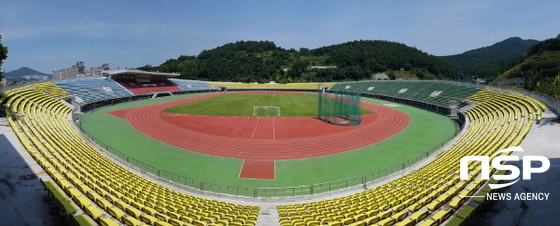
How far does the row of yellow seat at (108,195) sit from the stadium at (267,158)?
6 centimetres

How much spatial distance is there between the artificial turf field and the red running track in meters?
1.00

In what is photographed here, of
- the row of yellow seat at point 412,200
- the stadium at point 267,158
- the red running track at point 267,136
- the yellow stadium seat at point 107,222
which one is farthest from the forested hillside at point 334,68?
the yellow stadium seat at point 107,222

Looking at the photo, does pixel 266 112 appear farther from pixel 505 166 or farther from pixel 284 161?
pixel 505 166

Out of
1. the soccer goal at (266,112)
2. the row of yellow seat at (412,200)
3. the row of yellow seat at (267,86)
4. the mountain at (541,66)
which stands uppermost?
the mountain at (541,66)

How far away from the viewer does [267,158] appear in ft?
66.7

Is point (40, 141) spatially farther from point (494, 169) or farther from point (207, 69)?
point (207, 69)

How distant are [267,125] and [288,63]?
120 meters

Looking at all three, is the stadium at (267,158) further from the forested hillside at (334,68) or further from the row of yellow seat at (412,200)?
the forested hillside at (334,68)

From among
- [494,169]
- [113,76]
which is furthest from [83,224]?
[113,76]

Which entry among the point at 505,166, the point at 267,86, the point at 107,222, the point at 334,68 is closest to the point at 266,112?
the point at 505,166

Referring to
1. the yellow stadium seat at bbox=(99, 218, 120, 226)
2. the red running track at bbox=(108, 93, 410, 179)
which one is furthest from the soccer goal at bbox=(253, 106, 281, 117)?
the yellow stadium seat at bbox=(99, 218, 120, 226)

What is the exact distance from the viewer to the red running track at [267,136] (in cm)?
2184

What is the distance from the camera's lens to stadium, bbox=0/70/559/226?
9.95 meters

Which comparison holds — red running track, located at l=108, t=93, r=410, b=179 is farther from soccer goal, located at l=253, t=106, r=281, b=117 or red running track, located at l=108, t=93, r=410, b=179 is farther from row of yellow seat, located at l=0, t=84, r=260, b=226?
row of yellow seat, located at l=0, t=84, r=260, b=226
